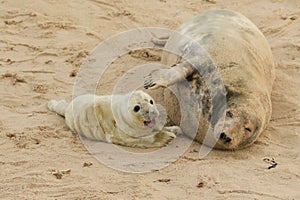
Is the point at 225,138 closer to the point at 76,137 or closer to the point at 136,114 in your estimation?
the point at 136,114

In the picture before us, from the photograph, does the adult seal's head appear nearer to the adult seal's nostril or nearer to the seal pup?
the seal pup

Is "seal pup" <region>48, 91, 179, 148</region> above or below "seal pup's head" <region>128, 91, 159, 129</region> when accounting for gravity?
below

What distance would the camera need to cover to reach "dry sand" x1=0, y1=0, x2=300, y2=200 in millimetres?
4285

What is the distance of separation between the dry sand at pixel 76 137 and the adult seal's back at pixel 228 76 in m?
0.21

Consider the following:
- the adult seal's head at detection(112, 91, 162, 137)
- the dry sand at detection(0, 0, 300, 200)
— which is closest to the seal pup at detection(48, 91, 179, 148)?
the adult seal's head at detection(112, 91, 162, 137)

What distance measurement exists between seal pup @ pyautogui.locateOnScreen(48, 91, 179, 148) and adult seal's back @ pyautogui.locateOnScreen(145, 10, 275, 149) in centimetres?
23

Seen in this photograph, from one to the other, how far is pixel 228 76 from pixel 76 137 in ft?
4.26

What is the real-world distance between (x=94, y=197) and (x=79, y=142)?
836 millimetres

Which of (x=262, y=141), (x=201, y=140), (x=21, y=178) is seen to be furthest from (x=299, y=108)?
(x=21, y=178)

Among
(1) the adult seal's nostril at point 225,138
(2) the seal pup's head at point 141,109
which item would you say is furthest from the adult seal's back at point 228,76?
(2) the seal pup's head at point 141,109

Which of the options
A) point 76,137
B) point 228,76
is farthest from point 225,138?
point 76,137

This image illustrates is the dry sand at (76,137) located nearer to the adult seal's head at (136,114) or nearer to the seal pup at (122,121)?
the seal pup at (122,121)

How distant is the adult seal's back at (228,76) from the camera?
4.74 m

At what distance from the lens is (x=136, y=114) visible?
4.60 m
